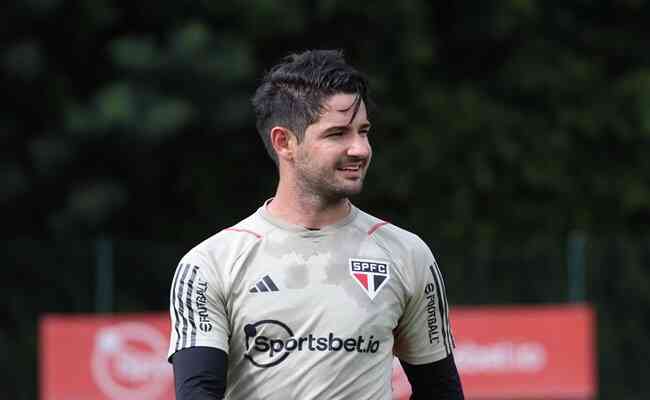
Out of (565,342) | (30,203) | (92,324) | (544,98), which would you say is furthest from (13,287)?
(544,98)

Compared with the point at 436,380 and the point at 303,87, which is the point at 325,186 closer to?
the point at 303,87

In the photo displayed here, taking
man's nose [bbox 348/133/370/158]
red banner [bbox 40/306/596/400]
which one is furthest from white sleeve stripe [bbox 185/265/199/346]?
red banner [bbox 40/306/596/400]

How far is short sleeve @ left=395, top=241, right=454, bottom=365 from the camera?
3.70 meters

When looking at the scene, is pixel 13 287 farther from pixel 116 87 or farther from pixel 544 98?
pixel 544 98

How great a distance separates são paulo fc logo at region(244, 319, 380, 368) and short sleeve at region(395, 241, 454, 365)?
0.22 metres

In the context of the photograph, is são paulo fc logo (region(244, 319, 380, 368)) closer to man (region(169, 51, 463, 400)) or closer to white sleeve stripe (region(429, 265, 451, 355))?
man (region(169, 51, 463, 400))

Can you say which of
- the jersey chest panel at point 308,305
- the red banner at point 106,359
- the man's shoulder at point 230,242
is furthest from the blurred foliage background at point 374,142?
the jersey chest panel at point 308,305

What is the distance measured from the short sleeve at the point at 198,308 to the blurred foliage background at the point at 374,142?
28.0 ft

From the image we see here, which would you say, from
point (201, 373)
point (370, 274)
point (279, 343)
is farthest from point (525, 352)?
point (201, 373)

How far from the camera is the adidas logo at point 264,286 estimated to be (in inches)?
140

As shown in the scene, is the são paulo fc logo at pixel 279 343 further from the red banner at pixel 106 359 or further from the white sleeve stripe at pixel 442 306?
the red banner at pixel 106 359

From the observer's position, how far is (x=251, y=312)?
11.6ft

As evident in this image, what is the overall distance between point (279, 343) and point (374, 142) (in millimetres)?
13282

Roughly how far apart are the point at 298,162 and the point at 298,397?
2.08 ft
